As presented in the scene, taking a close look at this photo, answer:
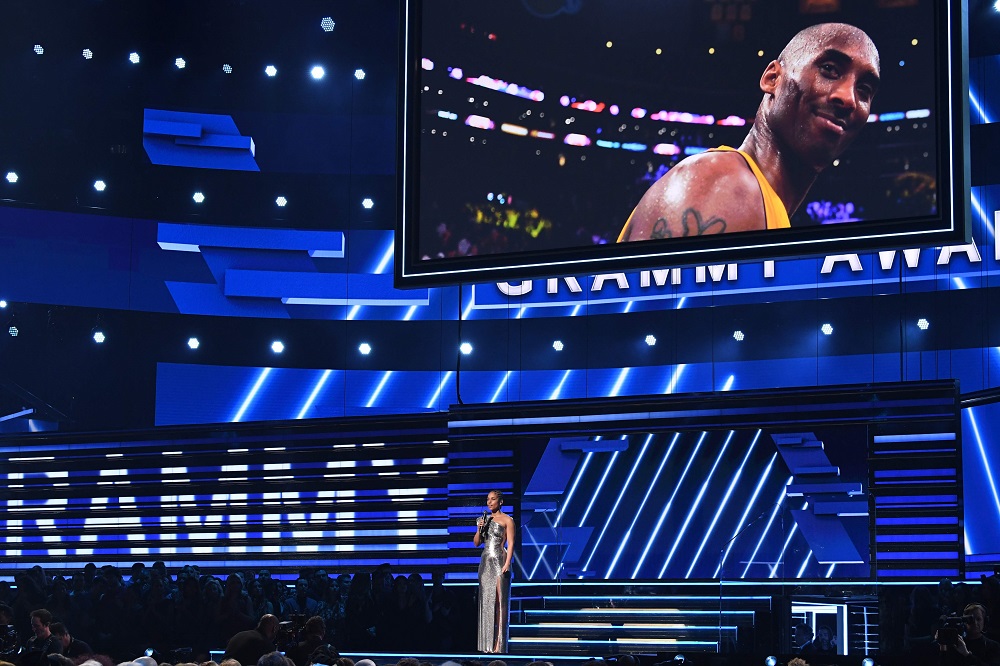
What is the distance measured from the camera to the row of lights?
14812mm

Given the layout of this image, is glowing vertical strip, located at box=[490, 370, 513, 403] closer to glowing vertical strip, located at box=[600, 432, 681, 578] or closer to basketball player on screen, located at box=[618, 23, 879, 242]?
glowing vertical strip, located at box=[600, 432, 681, 578]

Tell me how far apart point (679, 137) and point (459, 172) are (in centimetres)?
184

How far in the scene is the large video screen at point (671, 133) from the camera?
9188 millimetres

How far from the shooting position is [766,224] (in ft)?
31.4

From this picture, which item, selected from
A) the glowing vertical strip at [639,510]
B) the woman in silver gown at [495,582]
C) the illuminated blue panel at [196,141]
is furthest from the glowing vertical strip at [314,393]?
the woman in silver gown at [495,582]

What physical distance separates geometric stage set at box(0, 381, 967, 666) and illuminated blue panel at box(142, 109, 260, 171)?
341 cm

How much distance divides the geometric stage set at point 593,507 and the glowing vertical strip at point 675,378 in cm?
251

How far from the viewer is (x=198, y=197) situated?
15.3m

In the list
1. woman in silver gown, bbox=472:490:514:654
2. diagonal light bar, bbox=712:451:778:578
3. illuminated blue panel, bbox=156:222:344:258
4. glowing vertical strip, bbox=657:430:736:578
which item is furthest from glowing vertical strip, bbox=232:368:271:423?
diagonal light bar, bbox=712:451:778:578

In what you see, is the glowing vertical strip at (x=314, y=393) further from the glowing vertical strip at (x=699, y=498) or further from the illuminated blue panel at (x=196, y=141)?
the glowing vertical strip at (x=699, y=498)

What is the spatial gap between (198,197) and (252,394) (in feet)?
7.98

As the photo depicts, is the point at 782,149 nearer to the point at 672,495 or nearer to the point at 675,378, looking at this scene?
the point at 672,495

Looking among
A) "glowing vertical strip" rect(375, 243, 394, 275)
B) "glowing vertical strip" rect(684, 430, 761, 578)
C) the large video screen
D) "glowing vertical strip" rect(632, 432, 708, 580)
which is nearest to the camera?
the large video screen

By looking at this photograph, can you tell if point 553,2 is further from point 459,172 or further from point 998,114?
point 998,114
